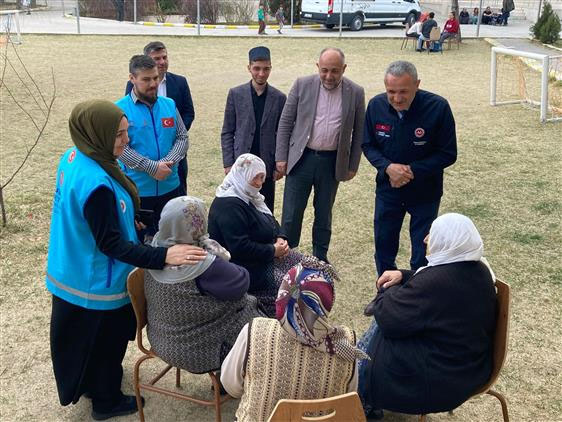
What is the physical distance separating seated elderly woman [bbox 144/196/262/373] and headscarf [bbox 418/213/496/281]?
2.88ft

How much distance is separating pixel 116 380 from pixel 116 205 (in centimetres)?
103

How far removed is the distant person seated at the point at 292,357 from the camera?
221cm

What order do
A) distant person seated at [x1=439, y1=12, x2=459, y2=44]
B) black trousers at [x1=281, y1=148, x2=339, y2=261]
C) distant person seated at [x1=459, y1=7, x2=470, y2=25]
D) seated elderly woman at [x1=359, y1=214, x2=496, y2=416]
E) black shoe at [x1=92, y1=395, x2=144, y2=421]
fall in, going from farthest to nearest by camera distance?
distant person seated at [x1=459, y1=7, x2=470, y2=25]
distant person seated at [x1=439, y1=12, x2=459, y2=44]
black trousers at [x1=281, y1=148, x2=339, y2=261]
black shoe at [x1=92, y1=395, x2=144, y2=421]
seated elderly woman at [x1=359, y1=214, x2=496, y2=416]

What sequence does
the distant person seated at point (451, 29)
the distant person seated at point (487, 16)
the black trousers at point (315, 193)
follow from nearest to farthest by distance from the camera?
1. the black trousers at point (315, 193)
2. the distant person seated at point (451, 29)
3. the distant person seated at point (487, 16)

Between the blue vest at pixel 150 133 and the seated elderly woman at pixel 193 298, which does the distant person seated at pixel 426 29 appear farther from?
the seated elderly woman at pixel 193 298

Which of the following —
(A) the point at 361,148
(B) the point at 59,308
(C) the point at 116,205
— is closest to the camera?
(C) the point at 116,205

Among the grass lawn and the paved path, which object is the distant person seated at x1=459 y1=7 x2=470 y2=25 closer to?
the paved path

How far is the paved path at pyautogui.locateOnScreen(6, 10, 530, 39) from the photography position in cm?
2352

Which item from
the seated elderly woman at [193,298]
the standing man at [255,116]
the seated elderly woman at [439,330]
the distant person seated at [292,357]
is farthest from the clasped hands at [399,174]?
the distant person seated at [292,357]

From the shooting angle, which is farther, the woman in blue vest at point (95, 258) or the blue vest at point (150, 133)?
A: the blue vest at point (150, 133)

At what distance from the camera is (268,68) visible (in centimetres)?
461

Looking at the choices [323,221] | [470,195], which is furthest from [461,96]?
[323,221]

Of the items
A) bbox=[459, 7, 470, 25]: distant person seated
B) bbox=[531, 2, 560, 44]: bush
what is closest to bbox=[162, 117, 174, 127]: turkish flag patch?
bbox=[531, 2, 560, 44]: bush

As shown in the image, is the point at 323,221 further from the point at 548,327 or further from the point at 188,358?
the point at 188,358
